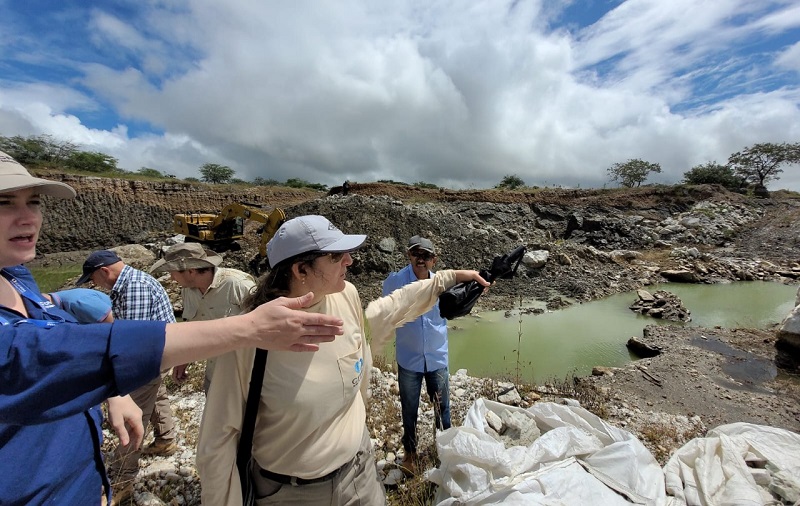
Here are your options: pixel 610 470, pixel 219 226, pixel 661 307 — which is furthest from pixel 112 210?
pixel 661 307

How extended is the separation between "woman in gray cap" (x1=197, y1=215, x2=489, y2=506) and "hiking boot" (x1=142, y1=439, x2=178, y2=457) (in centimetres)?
230

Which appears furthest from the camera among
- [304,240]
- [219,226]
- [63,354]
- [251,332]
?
[219,226]

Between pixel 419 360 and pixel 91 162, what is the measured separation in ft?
121

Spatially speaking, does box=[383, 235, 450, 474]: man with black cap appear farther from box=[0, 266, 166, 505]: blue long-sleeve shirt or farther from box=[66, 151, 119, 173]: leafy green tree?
box=[66, 151, 119, 173]: leafy green tree

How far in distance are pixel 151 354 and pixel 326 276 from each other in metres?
0.76

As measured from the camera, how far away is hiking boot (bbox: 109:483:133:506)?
2.28 m

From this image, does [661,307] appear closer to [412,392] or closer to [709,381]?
[709,381]

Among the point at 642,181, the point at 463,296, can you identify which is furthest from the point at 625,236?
the point at 642,181

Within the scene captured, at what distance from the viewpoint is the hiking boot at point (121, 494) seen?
2.28 m

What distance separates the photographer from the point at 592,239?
59.5ft

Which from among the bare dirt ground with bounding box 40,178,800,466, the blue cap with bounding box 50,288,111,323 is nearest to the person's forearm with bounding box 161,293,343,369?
the blue cap with bounding box 50,288,111,323

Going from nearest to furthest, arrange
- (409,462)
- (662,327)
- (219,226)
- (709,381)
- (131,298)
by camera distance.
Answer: (131,298), (409,462), (709,381), (662,327), (219,226)

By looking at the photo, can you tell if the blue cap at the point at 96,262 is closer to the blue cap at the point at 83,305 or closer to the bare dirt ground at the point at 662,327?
the blue cap at the point at 83,305

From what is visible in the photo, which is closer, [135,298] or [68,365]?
[68,365]
